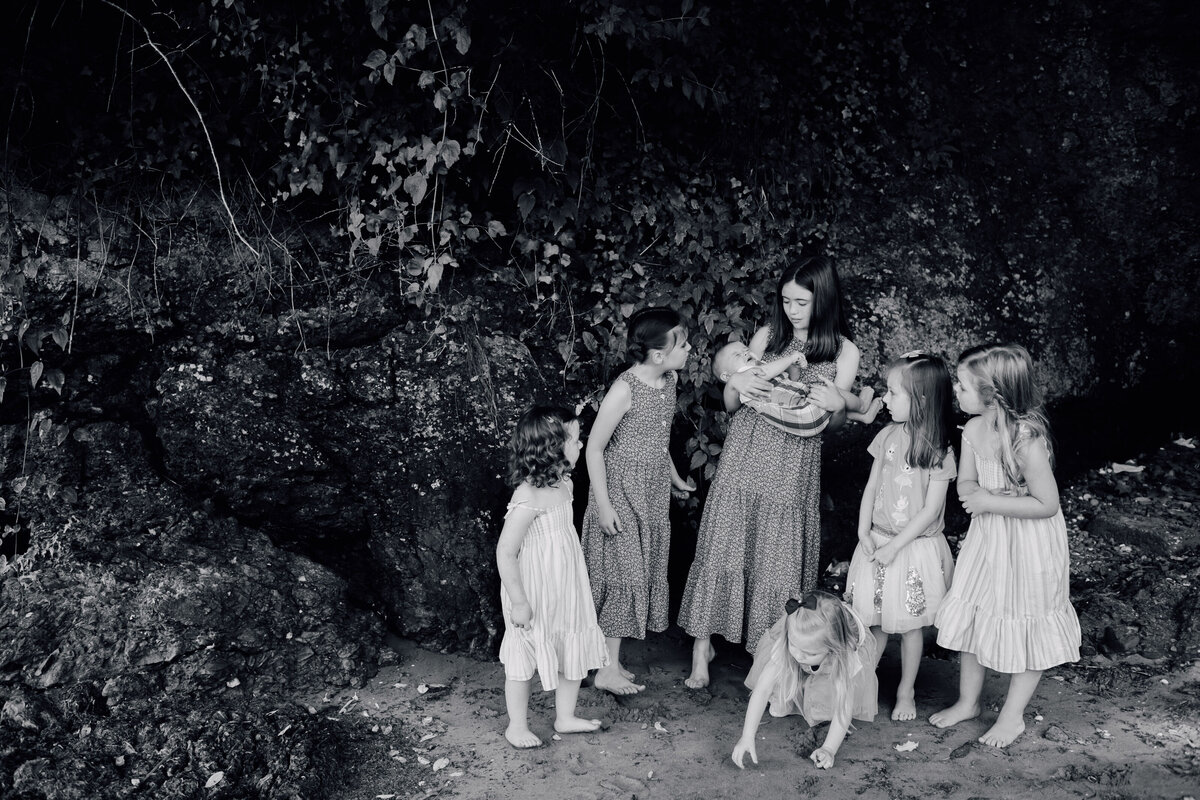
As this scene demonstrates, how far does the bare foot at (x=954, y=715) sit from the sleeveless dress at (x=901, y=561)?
0.36 meters

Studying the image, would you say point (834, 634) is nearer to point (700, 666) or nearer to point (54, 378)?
point (700, 666)

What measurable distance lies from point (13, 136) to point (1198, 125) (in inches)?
257

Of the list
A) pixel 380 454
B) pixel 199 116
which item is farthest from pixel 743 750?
pixel 199 116

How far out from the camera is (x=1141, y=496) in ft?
18.4

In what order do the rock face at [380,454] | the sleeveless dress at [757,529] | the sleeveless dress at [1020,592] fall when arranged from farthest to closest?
the rock face at [380,454]
the sleeveless dress at [757,529]
the sleeveless dress at [1020,592]

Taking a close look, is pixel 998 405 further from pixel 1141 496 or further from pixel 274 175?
pixel 274 175

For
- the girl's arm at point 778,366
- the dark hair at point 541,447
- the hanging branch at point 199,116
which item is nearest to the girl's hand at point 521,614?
the dark hair at point 541,447

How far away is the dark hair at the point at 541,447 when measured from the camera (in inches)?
146

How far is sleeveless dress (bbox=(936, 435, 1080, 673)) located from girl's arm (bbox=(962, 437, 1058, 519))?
0.08 meters

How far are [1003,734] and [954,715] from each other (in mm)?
220

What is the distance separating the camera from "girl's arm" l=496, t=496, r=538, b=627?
3.68 metres

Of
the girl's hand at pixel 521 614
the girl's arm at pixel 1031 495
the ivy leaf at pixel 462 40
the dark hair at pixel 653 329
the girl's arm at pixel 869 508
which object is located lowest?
the girl's hand at pixel 521 614

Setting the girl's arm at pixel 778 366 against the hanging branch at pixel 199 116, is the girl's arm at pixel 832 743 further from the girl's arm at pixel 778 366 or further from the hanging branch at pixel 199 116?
the hanging branch at pixel 199 116

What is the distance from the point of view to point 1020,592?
3.80m
